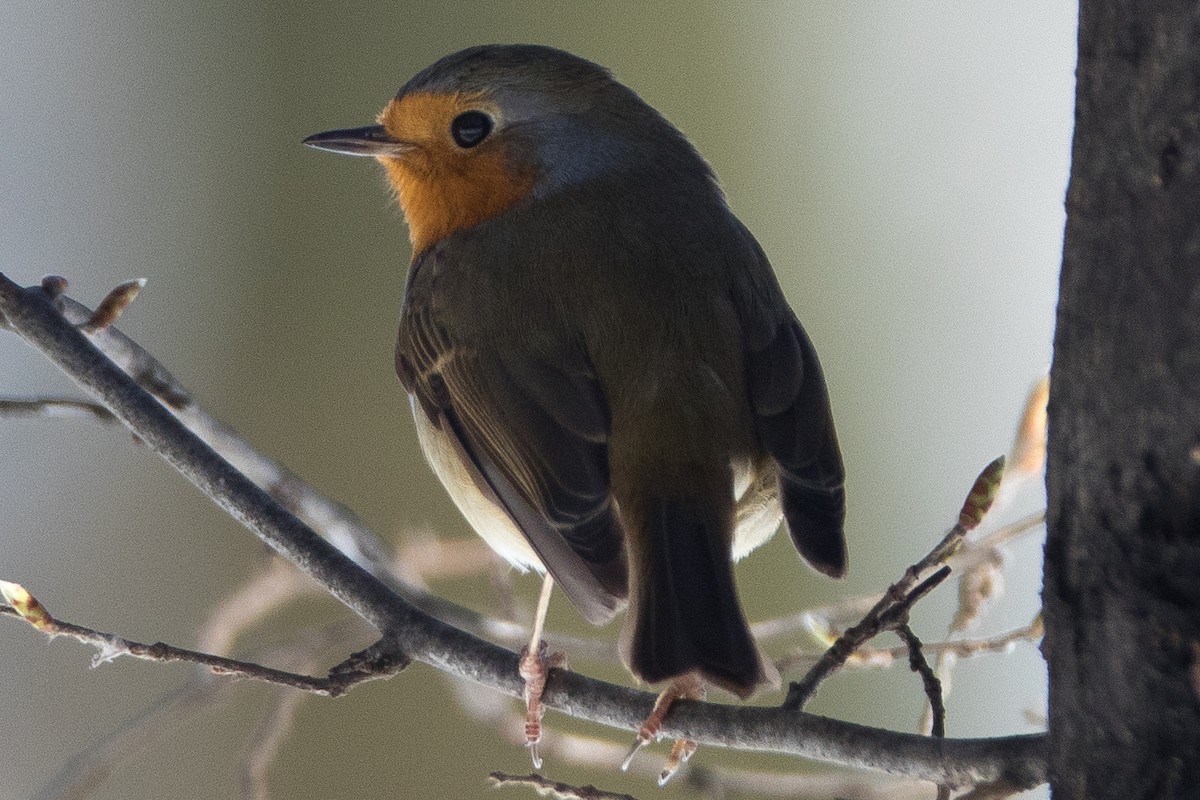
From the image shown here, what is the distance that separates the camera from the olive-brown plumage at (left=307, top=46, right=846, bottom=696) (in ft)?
6.37

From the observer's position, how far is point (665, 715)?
5.07 ft

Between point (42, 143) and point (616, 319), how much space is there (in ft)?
14.3

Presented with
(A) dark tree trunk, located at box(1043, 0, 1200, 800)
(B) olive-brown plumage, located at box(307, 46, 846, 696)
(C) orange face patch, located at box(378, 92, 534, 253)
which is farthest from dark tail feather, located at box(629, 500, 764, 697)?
(C) orange face patch, located at box(378, 92, 534, 253)

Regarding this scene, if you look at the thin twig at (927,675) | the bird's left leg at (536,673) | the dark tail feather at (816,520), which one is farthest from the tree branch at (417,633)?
the dark tail feather at (816,520)

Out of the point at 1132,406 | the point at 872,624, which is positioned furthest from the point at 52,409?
the point at 1132,406

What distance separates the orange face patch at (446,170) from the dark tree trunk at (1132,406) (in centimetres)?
172

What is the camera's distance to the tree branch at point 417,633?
1318 millimetres

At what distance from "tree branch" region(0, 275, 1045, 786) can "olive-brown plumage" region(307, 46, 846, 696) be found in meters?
0.14

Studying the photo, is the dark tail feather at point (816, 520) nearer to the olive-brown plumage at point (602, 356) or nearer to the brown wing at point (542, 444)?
the olive-brown plumage at point (602, 356)

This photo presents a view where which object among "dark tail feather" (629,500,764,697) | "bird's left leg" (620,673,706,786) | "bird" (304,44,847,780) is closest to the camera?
"bird's left leg" (620,673,706,786)

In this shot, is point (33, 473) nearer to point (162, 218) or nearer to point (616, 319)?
point (162, 218)

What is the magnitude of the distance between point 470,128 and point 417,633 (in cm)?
127

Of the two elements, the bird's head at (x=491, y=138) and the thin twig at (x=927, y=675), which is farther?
the bird's head at (x=491, y=138)

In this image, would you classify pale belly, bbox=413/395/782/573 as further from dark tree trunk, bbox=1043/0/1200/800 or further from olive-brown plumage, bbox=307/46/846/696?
dark tree trunk, bbox=1043/0/1200/800
